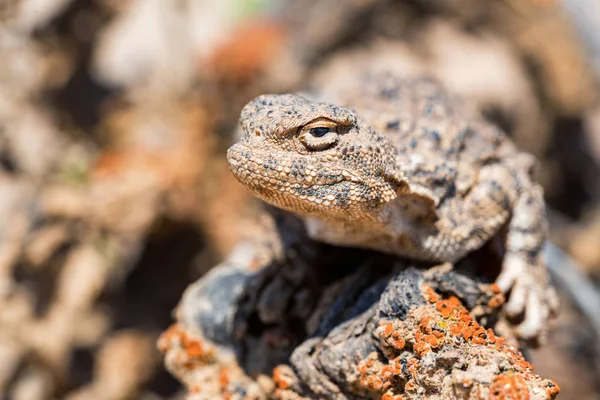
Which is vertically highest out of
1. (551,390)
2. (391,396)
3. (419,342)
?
(419,342)

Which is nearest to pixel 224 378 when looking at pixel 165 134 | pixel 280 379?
pixel 280 379

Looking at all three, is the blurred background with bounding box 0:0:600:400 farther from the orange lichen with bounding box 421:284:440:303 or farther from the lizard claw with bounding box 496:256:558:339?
the orange lichen with bounding box 421:284:440:303

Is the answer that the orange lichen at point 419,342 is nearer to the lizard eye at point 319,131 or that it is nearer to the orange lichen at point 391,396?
the orange lichen at point 391,396

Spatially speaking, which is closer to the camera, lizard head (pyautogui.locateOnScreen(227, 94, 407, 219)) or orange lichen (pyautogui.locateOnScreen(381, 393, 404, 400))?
orange lichen (pyautogui.locateOnScreen(381, 393, 404, 400))

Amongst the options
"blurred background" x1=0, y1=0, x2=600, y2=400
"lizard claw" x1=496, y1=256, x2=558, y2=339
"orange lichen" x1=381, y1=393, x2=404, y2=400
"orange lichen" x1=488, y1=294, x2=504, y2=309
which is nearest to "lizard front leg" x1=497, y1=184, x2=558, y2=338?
"lizard claw" x1=496, y1=256, x2=558, y2=339

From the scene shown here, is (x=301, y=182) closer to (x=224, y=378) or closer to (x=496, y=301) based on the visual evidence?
(x=496, y=301)

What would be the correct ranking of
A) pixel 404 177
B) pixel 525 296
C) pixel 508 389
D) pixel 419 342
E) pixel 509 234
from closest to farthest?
pixel 508 389, pixel 419 342, pixel 404 177, pixel 525 296, pixel 509 234

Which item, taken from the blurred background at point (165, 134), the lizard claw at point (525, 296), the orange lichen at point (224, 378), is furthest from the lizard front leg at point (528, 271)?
the blurred background at point (165, 134)
